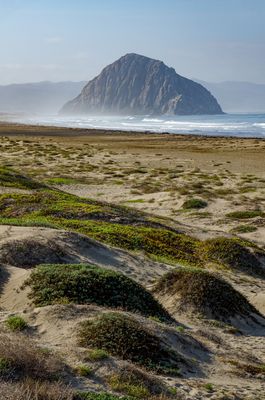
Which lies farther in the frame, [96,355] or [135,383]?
[96,355]

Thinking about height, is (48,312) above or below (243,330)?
above

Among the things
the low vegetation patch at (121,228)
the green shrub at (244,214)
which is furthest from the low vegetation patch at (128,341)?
the green shrub at (244,214)

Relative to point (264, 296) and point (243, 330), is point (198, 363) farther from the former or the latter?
point (264, 296)

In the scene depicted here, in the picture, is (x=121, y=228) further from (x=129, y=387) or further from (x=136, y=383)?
(x=129, y=387)

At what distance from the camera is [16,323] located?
11258 mm

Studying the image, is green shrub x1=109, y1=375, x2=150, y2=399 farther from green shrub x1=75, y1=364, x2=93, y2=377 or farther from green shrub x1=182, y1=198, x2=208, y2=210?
green shrub x1=182, y1=198, x2=208, y2=210

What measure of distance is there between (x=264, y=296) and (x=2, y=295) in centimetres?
908

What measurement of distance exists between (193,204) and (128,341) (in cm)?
2596

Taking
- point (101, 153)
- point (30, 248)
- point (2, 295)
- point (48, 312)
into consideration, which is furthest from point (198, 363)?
point (101, 153)

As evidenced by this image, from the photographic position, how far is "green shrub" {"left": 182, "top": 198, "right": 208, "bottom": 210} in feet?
118

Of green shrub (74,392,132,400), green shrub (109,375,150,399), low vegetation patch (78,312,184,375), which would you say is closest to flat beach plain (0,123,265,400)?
green shrub (109,375,150,399)

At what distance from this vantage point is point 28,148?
76500 mm

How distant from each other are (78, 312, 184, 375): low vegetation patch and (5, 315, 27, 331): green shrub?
1228 mm

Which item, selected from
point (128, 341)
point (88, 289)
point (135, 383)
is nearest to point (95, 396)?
point (135, 383)
